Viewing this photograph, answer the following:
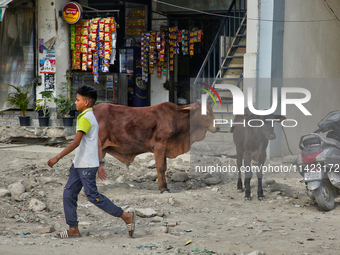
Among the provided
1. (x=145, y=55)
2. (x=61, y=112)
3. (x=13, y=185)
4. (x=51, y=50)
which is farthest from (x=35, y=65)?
(x=13, y=185)

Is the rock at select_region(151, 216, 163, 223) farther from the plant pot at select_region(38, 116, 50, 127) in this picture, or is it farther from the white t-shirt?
the plant pot at select_region(38, 116, 50, 127)

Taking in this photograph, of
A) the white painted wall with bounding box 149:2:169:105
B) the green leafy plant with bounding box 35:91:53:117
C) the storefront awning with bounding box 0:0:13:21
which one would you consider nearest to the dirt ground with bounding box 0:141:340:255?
the green leafy plant with bounding box 35:91:53:117

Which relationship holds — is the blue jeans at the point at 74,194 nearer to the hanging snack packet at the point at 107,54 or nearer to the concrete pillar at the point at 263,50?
the concrete pillar at the point at 263,50

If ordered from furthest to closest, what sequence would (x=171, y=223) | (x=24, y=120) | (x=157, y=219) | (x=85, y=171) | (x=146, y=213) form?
(x=24, y=120) < (x=146, y=213) < (x=157, y=219) < (x=171, y=223) < (x=85, y=171)

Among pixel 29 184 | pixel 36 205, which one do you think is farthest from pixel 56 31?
pixel 36 205

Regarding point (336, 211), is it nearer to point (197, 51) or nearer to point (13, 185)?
point (13, 185)

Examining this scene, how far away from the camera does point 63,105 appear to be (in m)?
10.1

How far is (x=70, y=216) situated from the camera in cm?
422

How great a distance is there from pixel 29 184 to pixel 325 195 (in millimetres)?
4144

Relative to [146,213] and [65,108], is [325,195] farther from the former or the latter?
[65,108]

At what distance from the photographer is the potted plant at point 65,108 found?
10133mm

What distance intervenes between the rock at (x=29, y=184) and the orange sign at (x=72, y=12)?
16.3 ft

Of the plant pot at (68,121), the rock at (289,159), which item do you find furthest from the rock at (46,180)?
the rock at (289,159)

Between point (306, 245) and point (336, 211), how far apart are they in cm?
164
